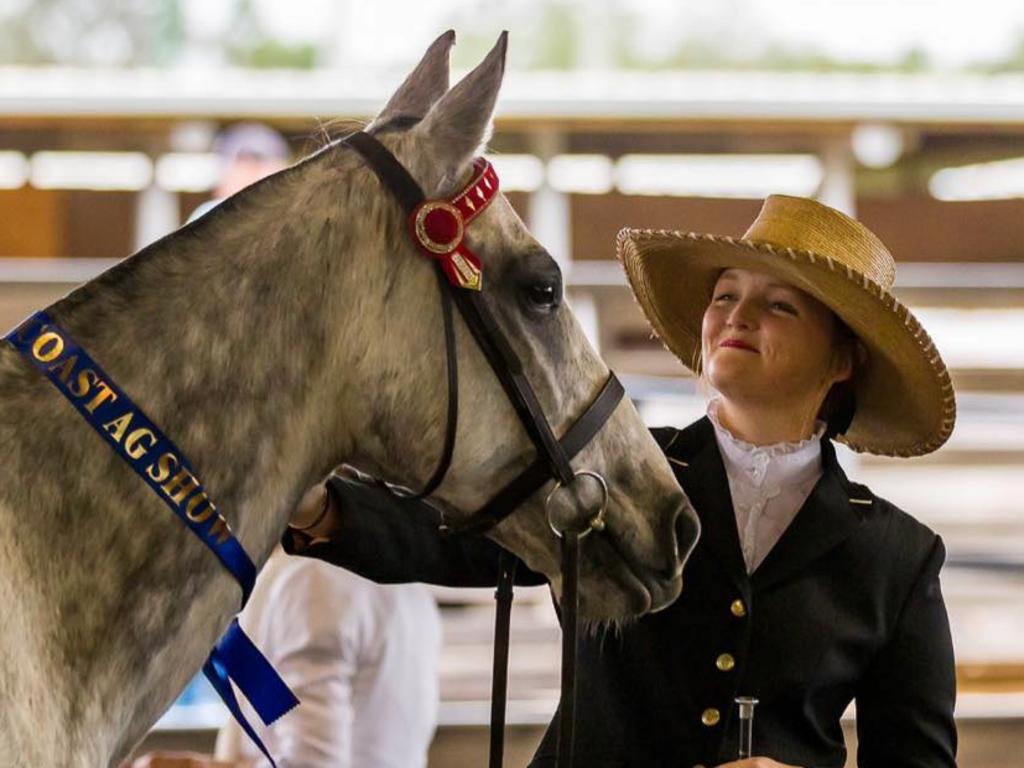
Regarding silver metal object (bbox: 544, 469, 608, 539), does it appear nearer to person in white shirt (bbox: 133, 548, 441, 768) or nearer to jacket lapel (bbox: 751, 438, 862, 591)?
jacket lapel (bbox: 751, 438, 862, 591)

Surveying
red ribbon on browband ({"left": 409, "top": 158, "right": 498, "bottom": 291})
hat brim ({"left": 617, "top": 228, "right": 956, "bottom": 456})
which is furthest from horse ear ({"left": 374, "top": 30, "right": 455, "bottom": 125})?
hat brim ({"left": 617, "top": 228, "right": 956, "bottom": 456})

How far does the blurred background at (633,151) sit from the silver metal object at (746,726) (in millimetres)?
2306

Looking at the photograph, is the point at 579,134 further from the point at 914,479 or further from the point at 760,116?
the point at 914,479

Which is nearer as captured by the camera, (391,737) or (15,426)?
(15,426)

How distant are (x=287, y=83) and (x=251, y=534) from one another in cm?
301

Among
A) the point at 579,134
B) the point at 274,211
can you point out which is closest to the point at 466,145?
the point at 274,211

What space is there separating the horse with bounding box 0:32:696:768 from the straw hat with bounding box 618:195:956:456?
11.8 inches

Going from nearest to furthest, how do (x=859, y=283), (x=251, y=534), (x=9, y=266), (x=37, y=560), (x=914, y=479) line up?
1. (x=37, y=560)
2. (x=251, y=534)
3. (x=859, y=283)
4. (x=9, y=266)
5. (x=914, y=479)

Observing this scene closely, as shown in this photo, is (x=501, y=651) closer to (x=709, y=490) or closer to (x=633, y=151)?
(x=709, y=490)

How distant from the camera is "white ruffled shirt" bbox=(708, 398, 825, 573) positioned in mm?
1751

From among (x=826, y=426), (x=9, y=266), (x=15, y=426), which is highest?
(x=9, y=266)

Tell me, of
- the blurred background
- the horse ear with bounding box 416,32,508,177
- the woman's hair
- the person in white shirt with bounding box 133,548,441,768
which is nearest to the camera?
the horse ear with bounding box 416,32,508,177

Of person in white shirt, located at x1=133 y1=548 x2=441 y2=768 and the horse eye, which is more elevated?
the horse eye

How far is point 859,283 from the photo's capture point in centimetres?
170
